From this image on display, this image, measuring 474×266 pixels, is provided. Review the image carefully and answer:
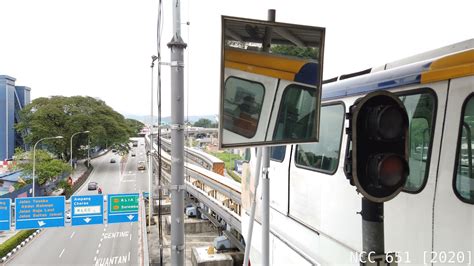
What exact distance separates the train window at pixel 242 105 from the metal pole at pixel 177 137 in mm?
1223

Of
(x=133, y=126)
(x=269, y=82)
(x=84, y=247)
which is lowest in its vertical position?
(x=84, y=247)

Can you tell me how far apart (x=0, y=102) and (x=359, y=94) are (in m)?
26.8

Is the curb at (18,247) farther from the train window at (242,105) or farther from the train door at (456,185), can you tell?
the train door at (456,185)

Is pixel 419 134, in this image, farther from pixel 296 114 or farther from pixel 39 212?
pixel 39 212

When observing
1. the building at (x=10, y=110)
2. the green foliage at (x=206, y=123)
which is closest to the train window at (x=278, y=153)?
the green foliage at (x=206, y=123)

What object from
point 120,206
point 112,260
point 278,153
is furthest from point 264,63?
point 112,260

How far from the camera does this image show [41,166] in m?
21.6

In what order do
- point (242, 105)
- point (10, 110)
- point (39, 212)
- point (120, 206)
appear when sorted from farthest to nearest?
point (10, 110) → point (120, 206) → point (39, 212) → point (242, 105)

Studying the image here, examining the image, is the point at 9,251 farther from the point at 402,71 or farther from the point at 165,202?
the point at 402,71

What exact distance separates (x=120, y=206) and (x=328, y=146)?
33.3 feet

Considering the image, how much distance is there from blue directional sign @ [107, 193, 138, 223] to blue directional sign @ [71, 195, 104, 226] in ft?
0.79

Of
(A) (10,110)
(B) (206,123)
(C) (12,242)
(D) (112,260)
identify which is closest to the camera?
(B) (206,123)

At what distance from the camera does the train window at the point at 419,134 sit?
2062mm

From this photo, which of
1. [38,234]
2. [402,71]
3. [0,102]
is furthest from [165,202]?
[402,71]
